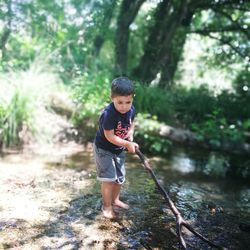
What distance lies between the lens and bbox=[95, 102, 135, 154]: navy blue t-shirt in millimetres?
3752

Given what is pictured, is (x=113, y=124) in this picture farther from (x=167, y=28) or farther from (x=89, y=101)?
(x=167, y=28)

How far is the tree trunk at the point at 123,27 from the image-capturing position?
9.19m

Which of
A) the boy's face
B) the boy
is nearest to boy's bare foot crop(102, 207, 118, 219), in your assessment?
the boy

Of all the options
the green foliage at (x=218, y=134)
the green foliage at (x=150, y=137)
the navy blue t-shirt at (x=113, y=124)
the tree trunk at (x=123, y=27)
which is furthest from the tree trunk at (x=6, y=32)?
the navy blue t-shirt at (x=113, y=124)

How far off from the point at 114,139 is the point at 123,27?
6254 mm

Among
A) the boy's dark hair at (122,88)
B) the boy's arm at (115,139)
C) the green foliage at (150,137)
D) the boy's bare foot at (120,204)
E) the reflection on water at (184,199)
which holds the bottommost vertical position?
the reflection on water at (184,199)

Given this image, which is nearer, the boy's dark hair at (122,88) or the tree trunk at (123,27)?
the boy's dark hair at (122,88)

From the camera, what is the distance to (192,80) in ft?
54.1

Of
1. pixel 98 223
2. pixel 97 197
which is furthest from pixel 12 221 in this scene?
pixel 97 197

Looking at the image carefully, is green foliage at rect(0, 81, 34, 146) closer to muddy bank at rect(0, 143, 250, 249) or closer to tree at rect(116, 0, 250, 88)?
muddy bank at rect(0, 143, 250, 249)

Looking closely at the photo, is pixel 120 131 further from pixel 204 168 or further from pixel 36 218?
pixel 204 168

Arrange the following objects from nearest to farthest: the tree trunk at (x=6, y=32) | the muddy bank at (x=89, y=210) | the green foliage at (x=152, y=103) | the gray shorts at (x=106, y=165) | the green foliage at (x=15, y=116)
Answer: the muddy bank at (x=89, y=210) < the gray shorts at (x=106, y=165) < the green foliage at (x=15, y=116) < the tree trunk at (x=6, y=32) < the green foliage at (x=152, y=103)

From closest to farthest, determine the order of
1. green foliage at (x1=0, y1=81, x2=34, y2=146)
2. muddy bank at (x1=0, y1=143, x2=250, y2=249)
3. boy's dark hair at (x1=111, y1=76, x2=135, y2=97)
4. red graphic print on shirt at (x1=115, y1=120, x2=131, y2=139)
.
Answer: muddy bank at (x1=0, y1=143, x2=250, y2=249) → boy's dark hair at (x1=111, y1=76, x2=135, y2=97) → red graphic print on shirt at (x1=115, y1=120, x2=131, y2=139) → green foliage at (x1=0, y1=81, x2=34, y2=146)

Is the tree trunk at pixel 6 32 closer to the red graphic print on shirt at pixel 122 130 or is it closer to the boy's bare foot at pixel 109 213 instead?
the red graphic print on shirt at pixel 122 130
